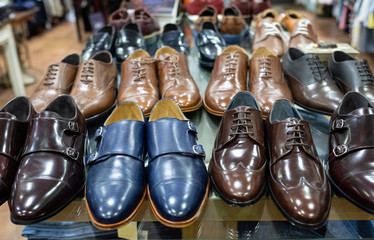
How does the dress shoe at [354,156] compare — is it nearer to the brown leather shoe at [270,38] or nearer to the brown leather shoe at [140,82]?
the brown leather shoe at [140,82]

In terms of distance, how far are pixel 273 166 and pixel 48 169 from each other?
494mm

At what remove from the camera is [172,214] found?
0.60 m

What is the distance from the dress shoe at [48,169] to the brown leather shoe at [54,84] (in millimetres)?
230

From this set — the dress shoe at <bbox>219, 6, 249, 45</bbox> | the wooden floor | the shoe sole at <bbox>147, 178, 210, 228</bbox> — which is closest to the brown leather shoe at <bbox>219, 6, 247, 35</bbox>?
the dress shoe at <bbox>219, 6, 249, 45</bbox>

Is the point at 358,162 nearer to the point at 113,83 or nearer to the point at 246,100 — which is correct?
the point at 246,100

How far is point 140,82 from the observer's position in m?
1.05

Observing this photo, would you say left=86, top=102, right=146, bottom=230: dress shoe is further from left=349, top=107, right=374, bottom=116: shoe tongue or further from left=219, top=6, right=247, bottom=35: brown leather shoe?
left=219, top=6, right=247, bottom=35: brown leather shoe

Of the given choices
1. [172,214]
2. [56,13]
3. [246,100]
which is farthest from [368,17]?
[56,13]

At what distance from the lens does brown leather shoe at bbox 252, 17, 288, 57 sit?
4.68ft

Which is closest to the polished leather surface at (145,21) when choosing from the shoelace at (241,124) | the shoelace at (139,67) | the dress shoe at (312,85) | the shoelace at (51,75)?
the shoelace at (139,67)

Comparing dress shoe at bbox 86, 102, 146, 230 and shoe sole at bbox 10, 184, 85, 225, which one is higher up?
dress shoe at bbox 86, 102, 146, 230

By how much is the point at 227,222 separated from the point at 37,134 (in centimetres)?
48

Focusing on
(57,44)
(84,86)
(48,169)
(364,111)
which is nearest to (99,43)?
(84,86)

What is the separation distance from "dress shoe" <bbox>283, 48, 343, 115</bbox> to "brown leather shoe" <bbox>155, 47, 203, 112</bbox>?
331mm
